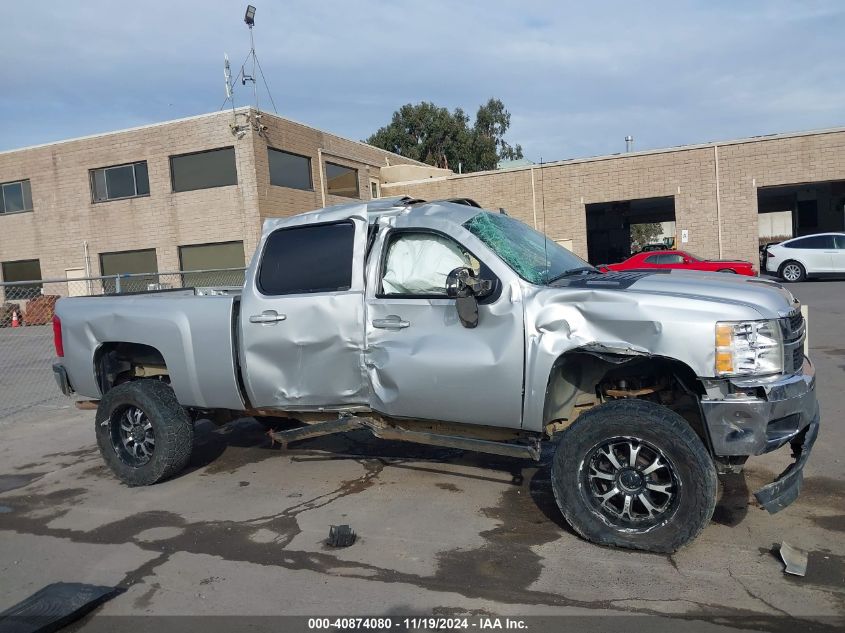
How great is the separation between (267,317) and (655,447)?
296 centimetres

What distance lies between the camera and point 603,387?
4555 mm

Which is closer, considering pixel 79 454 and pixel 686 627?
pixel 686 627

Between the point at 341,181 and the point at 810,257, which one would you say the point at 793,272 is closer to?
the point at 810,257

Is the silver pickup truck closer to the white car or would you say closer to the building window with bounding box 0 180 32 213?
the white car

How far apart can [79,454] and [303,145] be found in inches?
808

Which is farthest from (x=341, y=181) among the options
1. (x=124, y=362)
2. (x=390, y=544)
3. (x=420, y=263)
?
(x=390, y=544)

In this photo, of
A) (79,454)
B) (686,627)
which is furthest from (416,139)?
(686,627)

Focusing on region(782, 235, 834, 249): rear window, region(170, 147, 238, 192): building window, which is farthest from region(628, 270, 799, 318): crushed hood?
region(170, 147, 238, 192): building window

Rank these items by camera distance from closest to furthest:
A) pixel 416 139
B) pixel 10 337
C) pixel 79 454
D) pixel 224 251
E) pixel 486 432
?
pixel 486 432 → pixel 79 454 → pixel 10 337 → pixel 224 251 → pixel 416 139

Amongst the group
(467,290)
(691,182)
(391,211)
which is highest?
(691,182)

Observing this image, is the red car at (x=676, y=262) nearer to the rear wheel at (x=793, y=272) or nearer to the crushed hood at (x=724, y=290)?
the rear wheel at (x=793, y=272)

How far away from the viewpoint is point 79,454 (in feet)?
24.0

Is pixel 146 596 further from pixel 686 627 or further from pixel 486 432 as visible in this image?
pixel 686 627

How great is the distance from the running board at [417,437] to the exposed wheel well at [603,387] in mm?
245
